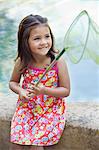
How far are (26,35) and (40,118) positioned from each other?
1.23ft

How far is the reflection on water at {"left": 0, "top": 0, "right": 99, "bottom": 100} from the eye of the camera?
2811 mm

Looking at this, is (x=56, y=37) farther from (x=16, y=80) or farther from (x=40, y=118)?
(x=40, y=118)

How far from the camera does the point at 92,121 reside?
5.50 feet

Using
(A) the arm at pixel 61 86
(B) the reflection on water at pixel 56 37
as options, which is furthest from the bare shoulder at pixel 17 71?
(B) the reflection on water at pixel 56 37

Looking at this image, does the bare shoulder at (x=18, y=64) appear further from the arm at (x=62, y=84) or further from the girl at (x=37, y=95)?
the arm at (x=62, y=84)

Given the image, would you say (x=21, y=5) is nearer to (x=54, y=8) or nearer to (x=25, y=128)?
(x=54, y=8)

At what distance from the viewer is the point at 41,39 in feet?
5.09

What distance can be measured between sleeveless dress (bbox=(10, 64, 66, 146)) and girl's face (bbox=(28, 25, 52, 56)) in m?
0.10

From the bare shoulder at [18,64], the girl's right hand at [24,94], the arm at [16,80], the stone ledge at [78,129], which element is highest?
the bare shoulder at [18,64]

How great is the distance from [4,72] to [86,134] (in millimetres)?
1598

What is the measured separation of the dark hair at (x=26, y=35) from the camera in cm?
158

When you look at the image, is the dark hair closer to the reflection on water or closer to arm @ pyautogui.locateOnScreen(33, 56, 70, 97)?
arm @ pyautogui.locateOnScreen(33, 56, 70, 97)

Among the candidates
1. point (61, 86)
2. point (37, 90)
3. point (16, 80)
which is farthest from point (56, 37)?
point (37, 90)

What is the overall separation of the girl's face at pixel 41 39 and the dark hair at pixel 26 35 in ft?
0.08
